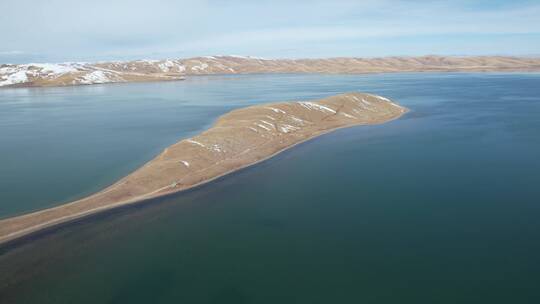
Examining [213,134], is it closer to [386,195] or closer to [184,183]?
[184,183]

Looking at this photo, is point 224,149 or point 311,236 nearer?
point 311,236

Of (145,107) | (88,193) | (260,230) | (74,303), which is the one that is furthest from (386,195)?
(145,107)

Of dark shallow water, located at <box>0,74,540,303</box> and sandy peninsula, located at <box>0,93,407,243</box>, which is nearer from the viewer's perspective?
dark shallow water, located at <box>0,74,540,303</box>

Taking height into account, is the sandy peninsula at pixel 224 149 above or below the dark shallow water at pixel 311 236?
above

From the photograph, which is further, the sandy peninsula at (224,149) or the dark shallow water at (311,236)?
the sandy peninsula at (224,149)

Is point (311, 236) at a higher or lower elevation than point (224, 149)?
lower
